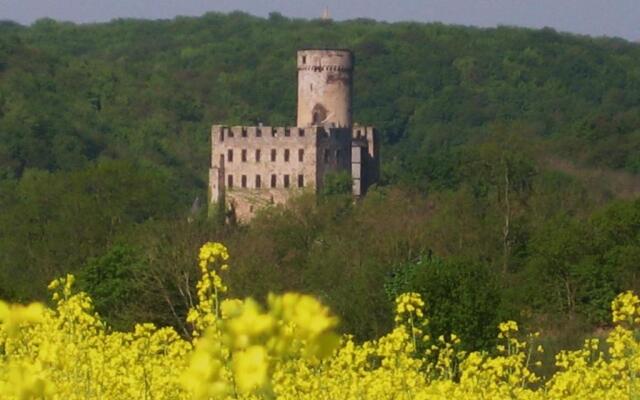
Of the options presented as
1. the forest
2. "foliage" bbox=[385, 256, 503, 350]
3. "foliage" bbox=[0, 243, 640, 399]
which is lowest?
the forest

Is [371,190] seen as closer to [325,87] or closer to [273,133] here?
A: [273,133]

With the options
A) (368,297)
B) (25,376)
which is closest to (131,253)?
(368,297)

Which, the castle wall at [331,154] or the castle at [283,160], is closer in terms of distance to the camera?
the castle at [283,160]

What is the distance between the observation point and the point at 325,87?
264ft

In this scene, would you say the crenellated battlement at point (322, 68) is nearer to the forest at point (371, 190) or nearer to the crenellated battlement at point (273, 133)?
the forest at point (371, 190)

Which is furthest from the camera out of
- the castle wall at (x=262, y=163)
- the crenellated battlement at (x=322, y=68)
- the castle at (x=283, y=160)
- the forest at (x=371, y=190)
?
the crenellated battlement at (x=322, y=68)

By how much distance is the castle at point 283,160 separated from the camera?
72.9 meters

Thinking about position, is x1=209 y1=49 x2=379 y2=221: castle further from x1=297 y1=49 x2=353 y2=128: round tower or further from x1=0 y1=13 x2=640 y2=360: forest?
x1=0 y1=13 x2=640 y2=360: forest

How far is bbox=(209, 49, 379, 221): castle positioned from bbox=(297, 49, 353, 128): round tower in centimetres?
26

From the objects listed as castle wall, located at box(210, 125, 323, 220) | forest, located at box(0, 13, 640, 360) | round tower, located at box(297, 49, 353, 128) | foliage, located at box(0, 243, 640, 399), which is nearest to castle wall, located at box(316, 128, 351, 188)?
castle wall, located at box(210, 125, 323, 220)

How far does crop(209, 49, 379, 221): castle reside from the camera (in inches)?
2872

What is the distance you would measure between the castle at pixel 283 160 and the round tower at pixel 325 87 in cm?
26

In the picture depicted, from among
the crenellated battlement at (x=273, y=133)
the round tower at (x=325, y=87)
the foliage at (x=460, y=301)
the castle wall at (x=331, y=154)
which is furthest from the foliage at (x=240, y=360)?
the round tower at (x=325, y=87)

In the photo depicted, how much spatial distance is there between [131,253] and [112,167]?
20.0 meters
